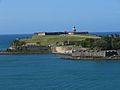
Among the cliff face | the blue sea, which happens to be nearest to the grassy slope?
the cliff face

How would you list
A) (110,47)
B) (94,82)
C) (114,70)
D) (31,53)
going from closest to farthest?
(94,82) < (114,70) < (110,47) < (31,53)

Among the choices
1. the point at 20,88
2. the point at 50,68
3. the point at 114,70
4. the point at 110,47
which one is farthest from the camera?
the point at 110,47

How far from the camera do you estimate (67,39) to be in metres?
35.4

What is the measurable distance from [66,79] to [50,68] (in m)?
4.70

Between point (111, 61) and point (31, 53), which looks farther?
point (31, 53)

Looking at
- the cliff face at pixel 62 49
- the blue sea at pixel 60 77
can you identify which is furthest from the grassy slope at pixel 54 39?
the blue sea at pixel 60 77

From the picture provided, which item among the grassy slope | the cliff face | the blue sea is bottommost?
the blue sea

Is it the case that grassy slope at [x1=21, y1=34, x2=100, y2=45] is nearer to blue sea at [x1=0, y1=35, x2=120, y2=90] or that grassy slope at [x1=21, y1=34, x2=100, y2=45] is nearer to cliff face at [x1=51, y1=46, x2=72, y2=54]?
cliff face at [x1=51, y1=46, x2=72, y2=54]

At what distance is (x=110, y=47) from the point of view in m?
28.3

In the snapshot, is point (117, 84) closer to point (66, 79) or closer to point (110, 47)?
point (66, 79)

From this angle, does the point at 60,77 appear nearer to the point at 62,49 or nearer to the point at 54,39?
the point at 62,49

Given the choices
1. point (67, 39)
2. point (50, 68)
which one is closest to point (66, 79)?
point (50, 68)

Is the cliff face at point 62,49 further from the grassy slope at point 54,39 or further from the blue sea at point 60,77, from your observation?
the blue sea at point 60,77

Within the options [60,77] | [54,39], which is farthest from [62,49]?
[60,77]
